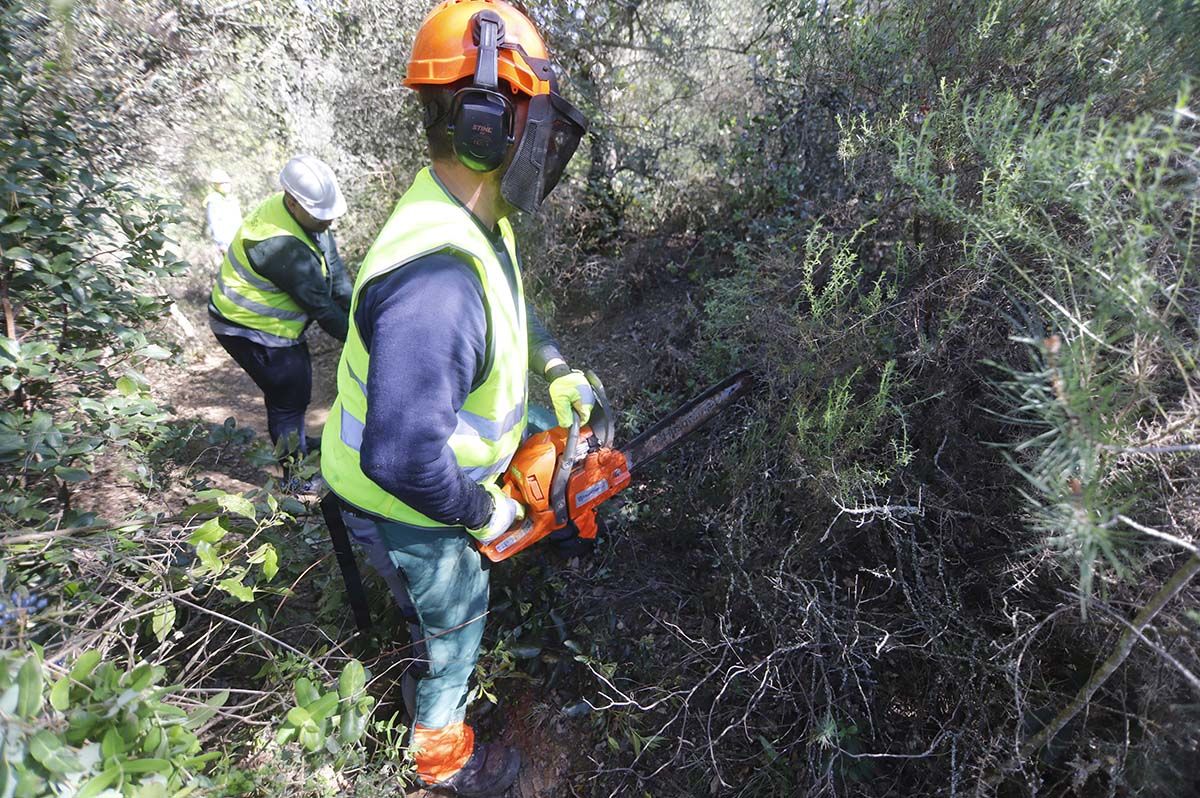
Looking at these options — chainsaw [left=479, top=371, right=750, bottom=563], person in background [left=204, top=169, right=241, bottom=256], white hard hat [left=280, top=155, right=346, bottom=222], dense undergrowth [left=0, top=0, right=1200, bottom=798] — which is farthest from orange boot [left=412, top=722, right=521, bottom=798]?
person in background [left=204, top=169, right=241, bottom=256]

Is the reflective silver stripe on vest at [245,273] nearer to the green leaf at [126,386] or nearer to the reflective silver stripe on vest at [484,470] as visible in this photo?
the green leaf at [126,386]

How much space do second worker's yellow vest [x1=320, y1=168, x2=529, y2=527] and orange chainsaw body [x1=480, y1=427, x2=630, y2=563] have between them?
0.28ft

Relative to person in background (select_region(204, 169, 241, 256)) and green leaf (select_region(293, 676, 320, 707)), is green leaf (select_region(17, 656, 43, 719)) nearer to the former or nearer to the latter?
green leaf (select_region(293, 676, 320, 707))

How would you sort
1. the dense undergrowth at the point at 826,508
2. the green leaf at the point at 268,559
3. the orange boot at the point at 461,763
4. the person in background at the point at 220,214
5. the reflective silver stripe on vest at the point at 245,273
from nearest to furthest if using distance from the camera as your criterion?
the dense undergrowth at the point at 826,508, the green leaf at the point at 268,559, the orange boot at the point at 461,763, the reflective silver stripe on vest at the point at 245,273, the person in background at the point at 220,214

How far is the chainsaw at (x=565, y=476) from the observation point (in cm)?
200

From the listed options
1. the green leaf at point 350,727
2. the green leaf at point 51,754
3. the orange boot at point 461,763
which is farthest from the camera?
the orange boot at point 461,763

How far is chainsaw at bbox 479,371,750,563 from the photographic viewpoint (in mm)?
1993

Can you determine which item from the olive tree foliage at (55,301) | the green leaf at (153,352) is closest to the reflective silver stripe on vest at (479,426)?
the olive tree foliage at (55,301)

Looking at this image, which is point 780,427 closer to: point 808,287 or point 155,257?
point 808,287

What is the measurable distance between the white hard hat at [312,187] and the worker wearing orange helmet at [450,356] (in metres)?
1.83

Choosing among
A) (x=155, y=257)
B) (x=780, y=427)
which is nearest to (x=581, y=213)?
(x=155, y=257)

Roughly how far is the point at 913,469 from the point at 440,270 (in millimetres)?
1782

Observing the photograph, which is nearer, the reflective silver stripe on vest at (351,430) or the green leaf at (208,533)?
the green leaf at (208,533)

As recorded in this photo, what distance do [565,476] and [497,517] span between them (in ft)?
0.93
